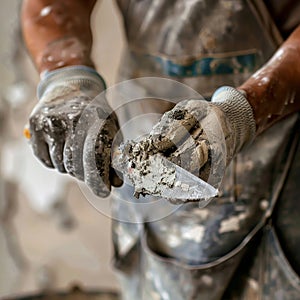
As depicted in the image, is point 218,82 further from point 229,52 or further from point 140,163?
point 140,163

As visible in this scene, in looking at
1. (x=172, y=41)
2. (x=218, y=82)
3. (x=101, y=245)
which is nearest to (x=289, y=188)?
(x=218, y=82)

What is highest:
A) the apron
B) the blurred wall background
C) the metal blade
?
the metal blade

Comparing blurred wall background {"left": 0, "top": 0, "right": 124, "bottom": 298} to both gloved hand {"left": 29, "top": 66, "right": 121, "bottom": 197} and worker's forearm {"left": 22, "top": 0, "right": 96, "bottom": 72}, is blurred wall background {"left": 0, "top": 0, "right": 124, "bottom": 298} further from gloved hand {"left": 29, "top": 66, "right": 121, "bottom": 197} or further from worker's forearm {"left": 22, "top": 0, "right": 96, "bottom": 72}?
gloved hand {"left": 29, "top": 66, "right": 121, "bottom": 197}

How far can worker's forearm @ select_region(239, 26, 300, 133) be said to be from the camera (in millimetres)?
771

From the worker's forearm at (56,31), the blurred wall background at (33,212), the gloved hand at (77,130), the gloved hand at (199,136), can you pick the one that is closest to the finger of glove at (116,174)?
the gloved hand at (77,130)

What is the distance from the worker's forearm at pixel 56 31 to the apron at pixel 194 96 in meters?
0.09

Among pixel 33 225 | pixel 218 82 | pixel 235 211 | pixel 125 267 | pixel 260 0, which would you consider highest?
pixel 260 0

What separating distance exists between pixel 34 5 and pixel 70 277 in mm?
1318

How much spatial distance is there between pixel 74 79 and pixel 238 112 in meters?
0.27

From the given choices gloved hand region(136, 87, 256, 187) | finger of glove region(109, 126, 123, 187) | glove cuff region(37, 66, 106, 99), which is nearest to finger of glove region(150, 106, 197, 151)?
gloved hand region(136, 87, 256, 187)

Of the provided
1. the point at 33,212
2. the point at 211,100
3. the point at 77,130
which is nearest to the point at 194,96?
the point at 211,100

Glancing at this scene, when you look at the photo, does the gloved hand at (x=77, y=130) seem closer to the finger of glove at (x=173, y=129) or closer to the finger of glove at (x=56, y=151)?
the finger of glove at (x=56, y=151)

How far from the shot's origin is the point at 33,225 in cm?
229

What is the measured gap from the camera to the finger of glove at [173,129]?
25.2 inches
